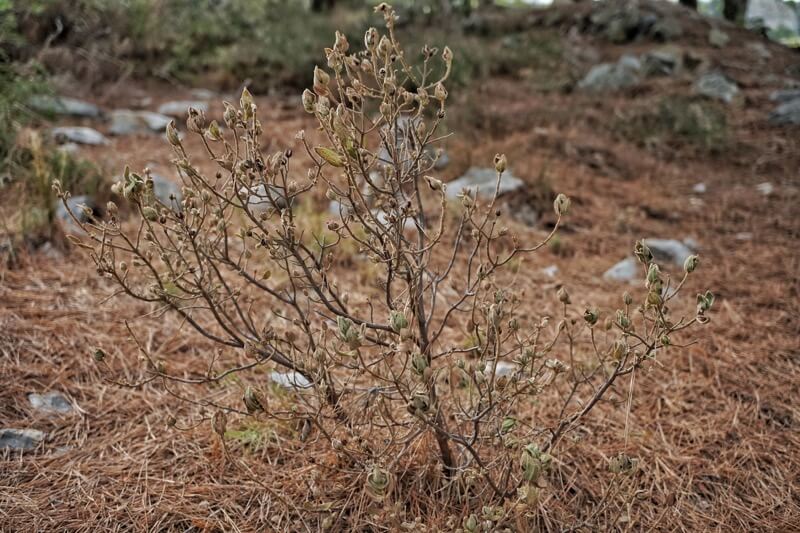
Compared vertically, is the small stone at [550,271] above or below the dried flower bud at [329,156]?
below

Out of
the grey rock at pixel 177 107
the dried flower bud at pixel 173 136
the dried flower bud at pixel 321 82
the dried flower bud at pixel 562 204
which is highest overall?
the dried flower bud at pixel 321 82

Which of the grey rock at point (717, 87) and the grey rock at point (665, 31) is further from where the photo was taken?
the grey rock at point (665, 31)

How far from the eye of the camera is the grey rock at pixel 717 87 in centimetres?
754

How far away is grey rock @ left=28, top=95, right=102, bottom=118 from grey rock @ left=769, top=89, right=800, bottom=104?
8.24 metres

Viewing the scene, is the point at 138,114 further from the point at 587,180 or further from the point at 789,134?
the point at 789,134

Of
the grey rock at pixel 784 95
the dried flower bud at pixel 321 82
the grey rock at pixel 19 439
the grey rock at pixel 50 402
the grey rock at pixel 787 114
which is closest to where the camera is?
the dried flower bud at pixel 321 82

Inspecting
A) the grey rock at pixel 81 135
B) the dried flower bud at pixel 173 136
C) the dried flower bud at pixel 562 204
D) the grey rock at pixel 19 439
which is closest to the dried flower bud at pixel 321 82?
the dried flower bud at pixel 173 136

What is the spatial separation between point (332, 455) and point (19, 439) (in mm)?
1048

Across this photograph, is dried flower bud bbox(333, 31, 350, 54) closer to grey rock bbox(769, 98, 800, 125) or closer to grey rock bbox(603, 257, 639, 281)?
grey rock bbox(603, 257, 639, 281)

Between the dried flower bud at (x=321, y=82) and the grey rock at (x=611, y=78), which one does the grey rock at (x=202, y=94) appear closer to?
the grey rock at (x=611, y=78)

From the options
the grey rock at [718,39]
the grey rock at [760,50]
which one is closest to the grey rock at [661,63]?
the grey rock at [718,39]

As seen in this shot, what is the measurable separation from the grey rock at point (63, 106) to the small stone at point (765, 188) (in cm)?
638

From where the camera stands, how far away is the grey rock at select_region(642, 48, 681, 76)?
8508 millimetres

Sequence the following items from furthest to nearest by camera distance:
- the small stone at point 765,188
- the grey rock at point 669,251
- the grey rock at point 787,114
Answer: the grey rock at point 787,114 < the small stone at point 765,188 < the grey rock at point 669,251
